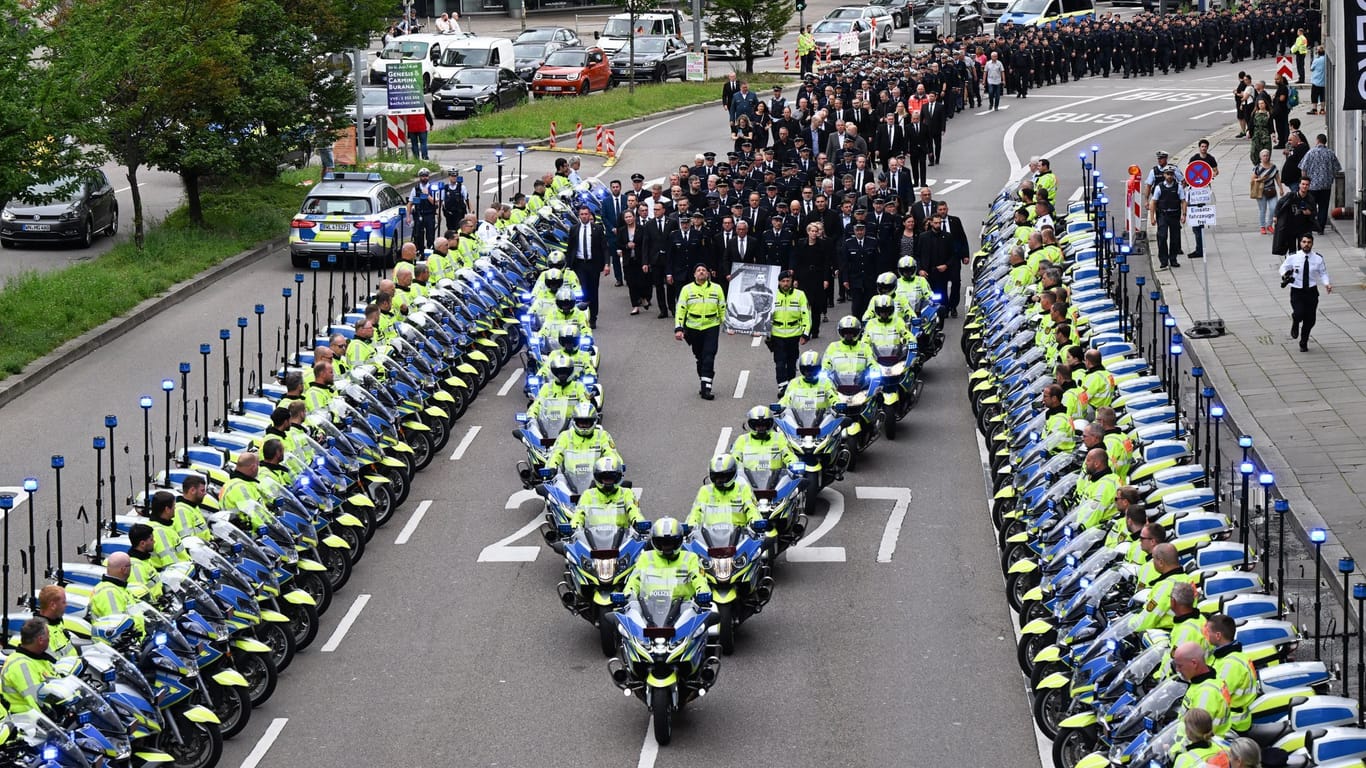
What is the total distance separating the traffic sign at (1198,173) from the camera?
27.1m

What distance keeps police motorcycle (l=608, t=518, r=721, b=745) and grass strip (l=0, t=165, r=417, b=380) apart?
13.8m

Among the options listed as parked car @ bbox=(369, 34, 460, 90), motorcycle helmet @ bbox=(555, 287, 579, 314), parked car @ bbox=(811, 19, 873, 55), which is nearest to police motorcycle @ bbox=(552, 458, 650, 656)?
motorcycle helmet @ bbox=(555, 287, 579, 314)

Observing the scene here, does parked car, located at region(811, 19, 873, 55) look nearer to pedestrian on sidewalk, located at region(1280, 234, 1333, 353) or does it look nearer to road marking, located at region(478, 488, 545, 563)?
pedestrian on sidewalk, located at region(1280, 234, 1333, 353)

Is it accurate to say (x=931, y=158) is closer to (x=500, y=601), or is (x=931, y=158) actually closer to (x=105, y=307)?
(x=105, y=307)

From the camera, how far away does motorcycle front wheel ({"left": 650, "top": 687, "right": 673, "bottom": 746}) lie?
1555cm

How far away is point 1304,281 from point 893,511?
7432 millimetres

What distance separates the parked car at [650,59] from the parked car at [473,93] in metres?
6.03

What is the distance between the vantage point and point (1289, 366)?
83.7 feet

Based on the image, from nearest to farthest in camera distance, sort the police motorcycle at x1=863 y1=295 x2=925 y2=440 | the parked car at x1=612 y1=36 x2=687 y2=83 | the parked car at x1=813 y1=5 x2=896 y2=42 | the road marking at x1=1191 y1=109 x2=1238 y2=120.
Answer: the police motorcycle at x1=863 y1=295 x2=925 y2=440
the road marking at x1=1191 y1=109 x2=1238 y2=120
the parked car at x1=612 y1=36 x2=687 y2=83
the parked car at x1=813 y1=5 x2=896 y2=42

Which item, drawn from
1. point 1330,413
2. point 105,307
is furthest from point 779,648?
point 105,307

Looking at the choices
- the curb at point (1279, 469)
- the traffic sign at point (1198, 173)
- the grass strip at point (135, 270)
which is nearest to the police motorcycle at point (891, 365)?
the curb at point (1279, 469)

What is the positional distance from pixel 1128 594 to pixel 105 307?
63.2 feet

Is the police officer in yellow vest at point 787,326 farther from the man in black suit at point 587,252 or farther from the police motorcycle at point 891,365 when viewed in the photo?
the man in black suit at point 587,252

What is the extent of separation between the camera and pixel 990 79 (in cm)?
5122
